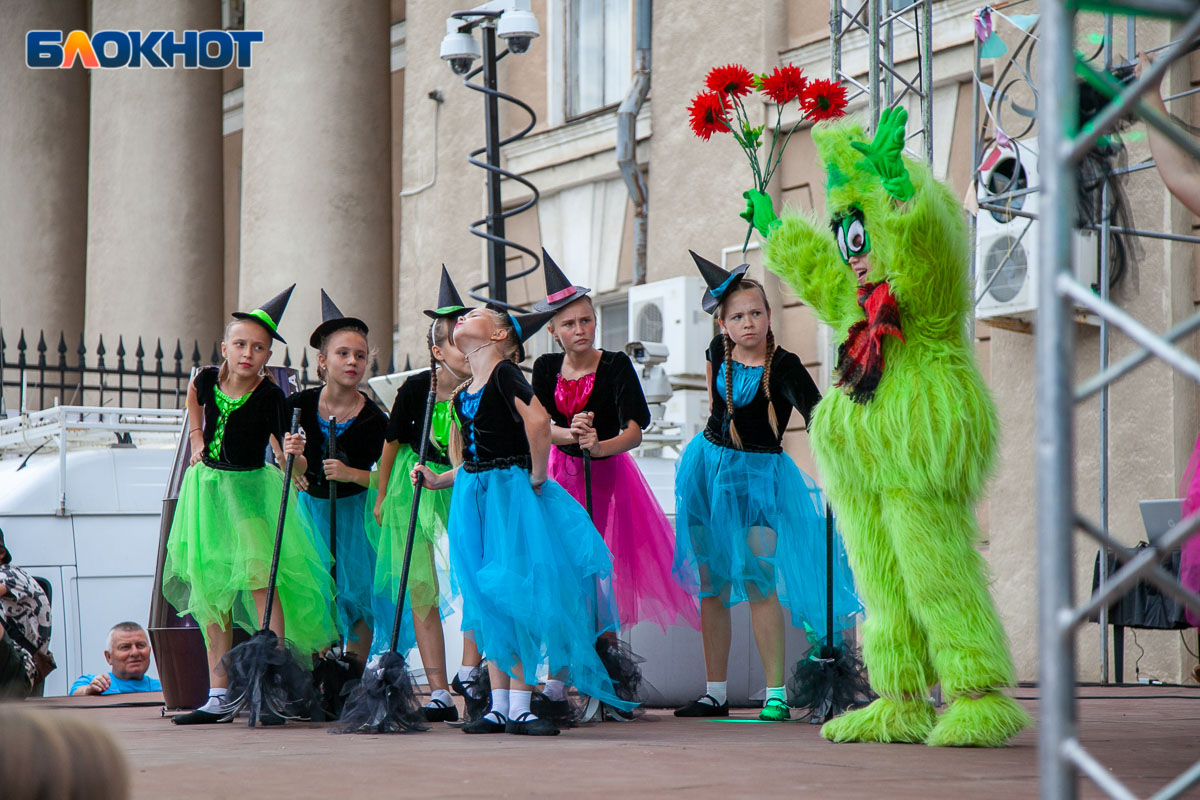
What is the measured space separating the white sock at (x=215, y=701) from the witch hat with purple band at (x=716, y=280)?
2519mm

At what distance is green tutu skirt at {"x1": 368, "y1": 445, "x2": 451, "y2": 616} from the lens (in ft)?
19.8

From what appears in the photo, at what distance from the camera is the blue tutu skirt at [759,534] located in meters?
5.67

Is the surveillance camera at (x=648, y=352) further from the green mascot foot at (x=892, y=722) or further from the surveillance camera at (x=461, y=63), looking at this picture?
the green mascot foot at (x=892, y=722)

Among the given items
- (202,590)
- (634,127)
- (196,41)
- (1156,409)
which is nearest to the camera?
(202,590)

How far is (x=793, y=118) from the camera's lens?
10844 mm

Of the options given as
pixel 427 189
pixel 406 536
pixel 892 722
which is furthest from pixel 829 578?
pixel 427 189

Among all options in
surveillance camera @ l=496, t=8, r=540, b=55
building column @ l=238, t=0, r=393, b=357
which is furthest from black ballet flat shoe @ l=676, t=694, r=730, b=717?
building column @ l=238, t=0, r=393, b=357

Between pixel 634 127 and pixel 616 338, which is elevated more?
pixel 634 127

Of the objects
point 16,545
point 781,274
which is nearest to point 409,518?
point 781,274

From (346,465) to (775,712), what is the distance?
2.10m

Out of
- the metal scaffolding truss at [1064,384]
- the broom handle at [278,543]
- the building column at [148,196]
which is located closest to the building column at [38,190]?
the building column at [148,196]

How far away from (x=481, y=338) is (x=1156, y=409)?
481 centimetres

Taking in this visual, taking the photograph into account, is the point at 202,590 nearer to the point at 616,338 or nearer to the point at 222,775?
the point at 222,775

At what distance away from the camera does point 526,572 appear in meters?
5.07
